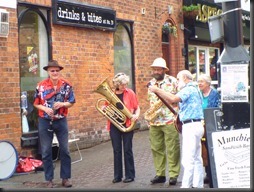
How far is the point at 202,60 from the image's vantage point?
17.8 m

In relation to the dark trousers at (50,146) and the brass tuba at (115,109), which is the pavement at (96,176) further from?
the brass tuba at (115,109)

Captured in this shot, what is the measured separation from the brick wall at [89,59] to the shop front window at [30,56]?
9.6 inches

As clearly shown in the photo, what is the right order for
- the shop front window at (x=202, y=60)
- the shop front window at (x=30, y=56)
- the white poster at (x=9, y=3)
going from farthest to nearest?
the shop front window at (x=202, y=60) → the shop front window at (x=30, y=56) → the white poster at (x=9, y=3)

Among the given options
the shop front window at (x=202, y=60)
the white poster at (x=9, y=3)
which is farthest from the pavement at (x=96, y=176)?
the shop front window at (x=202, y=60)

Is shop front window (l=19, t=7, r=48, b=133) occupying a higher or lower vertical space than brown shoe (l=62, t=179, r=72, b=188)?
higher

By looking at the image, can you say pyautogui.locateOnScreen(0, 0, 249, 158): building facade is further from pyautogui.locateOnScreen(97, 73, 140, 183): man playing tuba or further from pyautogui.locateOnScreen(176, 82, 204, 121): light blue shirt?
pyautogui.locateOnScreen(176, 82, 204, 121): light blue shirt

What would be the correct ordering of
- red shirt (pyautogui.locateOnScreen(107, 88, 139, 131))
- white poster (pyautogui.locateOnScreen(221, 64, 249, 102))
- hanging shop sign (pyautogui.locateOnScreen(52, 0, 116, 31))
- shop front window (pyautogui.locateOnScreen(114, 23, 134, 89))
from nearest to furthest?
1. white poster (pyautogui.locateOnScreen(221, 64, 249, 102))
2. red shirt (pyautogui.locateOnScreen(107, 88, 139, 131))
3. hanging shop sign (pyautogui.locateOnScreen(52, 0, 116, 31))
4. shop front window (pyautogui.locateOnScreen(114, 23, 134, 89))

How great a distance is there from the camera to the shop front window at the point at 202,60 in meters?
17.1

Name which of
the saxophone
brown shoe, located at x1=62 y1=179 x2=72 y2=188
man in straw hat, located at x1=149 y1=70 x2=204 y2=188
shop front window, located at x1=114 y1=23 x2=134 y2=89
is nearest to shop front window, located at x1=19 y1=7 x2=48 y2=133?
brown shoe, located at x1=62 y1=179 x2=72 y2=188

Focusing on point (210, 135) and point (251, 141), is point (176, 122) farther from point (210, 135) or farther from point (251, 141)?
point (251, 141)

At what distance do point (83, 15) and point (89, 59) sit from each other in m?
1.03

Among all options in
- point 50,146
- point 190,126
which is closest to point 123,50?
point 50,146

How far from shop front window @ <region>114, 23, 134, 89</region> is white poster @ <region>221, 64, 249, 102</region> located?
23.7 feet

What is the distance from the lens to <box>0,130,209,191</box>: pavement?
806 cm
